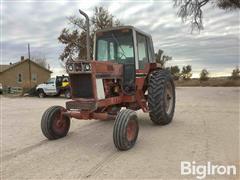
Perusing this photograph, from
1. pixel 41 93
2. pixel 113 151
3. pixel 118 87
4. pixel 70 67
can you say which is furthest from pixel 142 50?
pixel 41 93

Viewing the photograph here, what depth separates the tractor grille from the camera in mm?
5473

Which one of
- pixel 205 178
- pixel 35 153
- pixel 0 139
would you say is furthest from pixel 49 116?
pixel 205 178

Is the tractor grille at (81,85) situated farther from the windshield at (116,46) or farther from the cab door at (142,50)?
the cab door at (142,50)

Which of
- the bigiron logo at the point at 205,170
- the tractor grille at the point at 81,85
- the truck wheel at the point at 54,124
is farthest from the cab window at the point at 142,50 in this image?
the bigiron logo at the point at 205,170

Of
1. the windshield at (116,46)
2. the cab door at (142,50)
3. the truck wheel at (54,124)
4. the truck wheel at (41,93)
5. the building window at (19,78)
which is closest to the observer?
the truck wheel at (54,124)

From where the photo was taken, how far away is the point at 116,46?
6.85 metres

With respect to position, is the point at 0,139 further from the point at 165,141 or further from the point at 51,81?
the point at 51,81

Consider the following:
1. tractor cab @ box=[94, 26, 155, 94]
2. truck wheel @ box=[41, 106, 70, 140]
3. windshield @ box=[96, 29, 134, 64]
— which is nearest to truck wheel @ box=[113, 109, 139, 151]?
tractor cab @ box=[94, 26, 155, 94]

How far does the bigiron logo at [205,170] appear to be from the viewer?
3.87 meters

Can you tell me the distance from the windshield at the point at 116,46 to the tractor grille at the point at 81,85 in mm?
1512

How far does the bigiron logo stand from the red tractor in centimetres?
127

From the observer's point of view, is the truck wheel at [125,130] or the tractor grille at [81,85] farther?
the tractor grille at [81,85]

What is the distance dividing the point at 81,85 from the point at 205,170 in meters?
2.85

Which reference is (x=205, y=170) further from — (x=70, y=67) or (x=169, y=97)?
(x=169, y=97)
